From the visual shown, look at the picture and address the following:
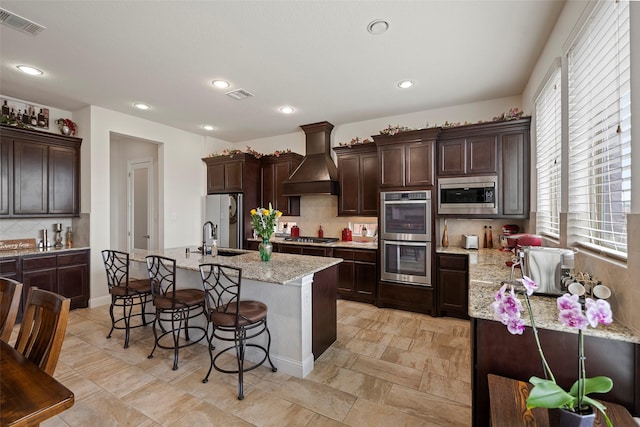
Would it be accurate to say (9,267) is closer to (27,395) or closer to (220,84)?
(220,84)

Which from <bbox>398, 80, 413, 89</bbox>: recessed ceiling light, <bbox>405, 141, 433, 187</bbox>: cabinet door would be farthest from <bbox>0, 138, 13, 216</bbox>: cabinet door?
<bbox>405, 141, 433, 187</bbox>: cabinet door

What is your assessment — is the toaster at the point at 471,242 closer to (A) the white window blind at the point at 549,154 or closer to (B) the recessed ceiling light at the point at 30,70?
(A) the white window blind at the point at 549,154

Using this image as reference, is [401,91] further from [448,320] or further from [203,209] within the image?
[203,209]

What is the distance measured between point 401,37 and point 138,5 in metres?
2.09

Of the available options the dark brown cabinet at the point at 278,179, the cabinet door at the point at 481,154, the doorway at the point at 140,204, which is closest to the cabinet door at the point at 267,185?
the dark brown cabinet at the point at 278,179

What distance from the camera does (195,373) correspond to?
2459mm

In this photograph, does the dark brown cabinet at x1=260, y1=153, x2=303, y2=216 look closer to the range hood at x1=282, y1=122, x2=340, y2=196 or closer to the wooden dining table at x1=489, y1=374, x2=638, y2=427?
the range hood at x1=282, y1=122, x2=340, y2=196

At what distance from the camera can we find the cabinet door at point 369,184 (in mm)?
4445

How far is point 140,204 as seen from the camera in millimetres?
5574

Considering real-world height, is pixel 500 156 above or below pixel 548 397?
above

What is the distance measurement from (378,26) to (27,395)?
295 centimetres

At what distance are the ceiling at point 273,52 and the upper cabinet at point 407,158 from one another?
20.4 inches

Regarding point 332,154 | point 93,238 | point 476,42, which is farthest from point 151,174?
point 476,42

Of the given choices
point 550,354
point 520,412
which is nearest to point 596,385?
point 520,412
